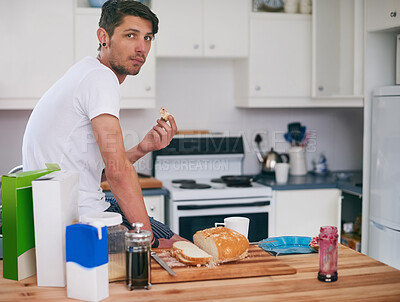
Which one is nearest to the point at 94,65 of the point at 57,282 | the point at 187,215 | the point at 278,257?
the point at 57,282

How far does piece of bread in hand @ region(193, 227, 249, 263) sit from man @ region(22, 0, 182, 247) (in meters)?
0.25

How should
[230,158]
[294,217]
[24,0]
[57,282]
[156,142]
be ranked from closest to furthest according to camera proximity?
[57,282]
[156,142]
[24,0]
[294,217]
[230,158]

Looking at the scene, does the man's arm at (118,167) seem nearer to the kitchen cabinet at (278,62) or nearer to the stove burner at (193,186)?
the stove burner at (193,186)

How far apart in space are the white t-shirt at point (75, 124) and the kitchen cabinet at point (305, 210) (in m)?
1.96

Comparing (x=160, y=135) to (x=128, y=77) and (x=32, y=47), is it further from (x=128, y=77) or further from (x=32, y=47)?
(x=32, y=47)

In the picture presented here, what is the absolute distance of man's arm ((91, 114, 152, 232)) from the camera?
69.1 inches

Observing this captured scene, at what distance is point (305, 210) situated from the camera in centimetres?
374

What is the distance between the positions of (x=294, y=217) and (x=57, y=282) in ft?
8.27

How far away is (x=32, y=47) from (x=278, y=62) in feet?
5.66

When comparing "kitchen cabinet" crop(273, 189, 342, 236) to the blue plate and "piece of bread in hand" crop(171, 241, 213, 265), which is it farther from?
"piece of bread in hand" crop(171, 241, 213, 265)

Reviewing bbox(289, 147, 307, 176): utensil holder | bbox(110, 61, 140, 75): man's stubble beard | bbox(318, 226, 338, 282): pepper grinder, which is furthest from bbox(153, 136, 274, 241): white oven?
bbox(318, 226, 338, 282): pepper grinder

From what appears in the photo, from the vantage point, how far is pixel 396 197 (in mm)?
3193

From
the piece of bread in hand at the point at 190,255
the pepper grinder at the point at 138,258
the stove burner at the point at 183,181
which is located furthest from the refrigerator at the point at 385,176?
the pepper grinder at the point at 138,258

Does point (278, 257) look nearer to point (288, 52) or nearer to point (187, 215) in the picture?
point (187, 215)
